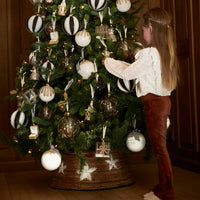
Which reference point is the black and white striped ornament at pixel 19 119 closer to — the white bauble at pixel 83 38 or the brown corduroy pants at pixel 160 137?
the white bauble at pixel 83 38

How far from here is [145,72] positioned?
1927mm

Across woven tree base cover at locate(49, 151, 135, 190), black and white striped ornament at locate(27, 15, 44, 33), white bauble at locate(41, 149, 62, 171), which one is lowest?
woven tree base cover at locate(49, 151, 135, 190)

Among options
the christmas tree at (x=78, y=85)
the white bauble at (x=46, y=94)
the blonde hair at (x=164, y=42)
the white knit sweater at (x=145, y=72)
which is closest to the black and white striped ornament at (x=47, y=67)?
the christmas tree at (x=78, y=85)

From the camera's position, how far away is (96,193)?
2.17 metres

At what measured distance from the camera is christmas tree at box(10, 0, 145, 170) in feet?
6.97

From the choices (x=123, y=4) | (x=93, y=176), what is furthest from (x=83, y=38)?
(x=93, y=176)

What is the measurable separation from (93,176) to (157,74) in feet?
2.58

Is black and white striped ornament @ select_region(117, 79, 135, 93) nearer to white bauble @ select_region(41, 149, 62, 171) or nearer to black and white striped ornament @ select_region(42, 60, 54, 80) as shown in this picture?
black and white striped ornament @ select_region(42, 60, 54, 80)

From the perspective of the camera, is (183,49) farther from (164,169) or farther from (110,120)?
(164,169)

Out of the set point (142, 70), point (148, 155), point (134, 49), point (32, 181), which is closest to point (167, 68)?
point (142, 70)

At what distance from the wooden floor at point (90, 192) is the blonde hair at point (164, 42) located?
0.68m

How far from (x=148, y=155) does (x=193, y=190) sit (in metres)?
0.35

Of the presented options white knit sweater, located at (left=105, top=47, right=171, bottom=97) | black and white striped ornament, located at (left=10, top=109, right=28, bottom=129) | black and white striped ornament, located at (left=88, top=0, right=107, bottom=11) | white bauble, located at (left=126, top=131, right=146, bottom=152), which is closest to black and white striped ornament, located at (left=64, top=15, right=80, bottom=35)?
black and white striped ornament, located at (left=88, top=0, right=107, bottom=11)

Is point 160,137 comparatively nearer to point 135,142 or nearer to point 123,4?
point 135,142
